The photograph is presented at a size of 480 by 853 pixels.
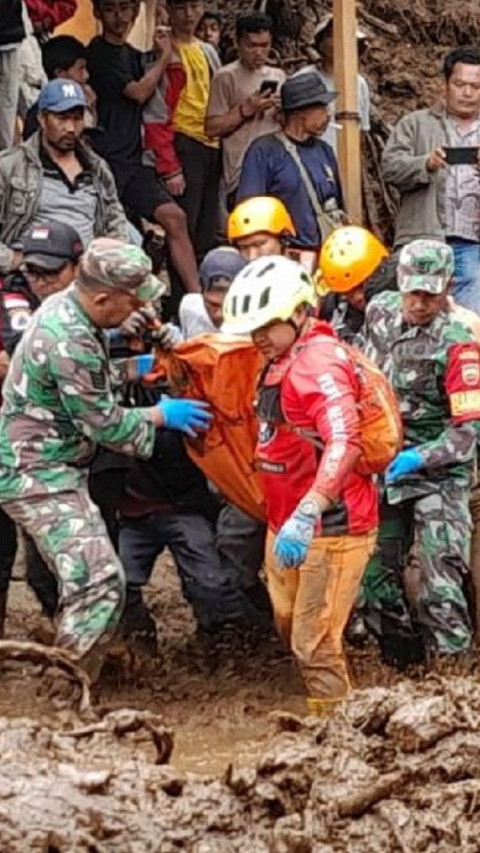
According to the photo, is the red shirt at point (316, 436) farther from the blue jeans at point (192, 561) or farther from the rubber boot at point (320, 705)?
the blue jeans at point (192, 561)

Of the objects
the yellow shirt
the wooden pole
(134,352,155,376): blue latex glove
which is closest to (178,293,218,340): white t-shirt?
(134,352,155,376): blue latex glove

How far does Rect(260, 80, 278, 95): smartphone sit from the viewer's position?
1279cm

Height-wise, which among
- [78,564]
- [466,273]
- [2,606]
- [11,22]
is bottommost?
[2,606]

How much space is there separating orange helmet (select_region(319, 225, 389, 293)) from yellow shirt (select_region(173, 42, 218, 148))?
302cm

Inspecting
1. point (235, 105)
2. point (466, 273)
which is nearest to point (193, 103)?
point (235, 105)

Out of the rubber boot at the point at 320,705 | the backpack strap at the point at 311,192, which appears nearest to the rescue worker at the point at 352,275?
the backpack strap at the point at 311,192

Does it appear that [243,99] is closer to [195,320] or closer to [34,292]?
[195,320]

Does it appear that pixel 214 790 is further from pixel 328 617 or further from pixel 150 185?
pixel 150 185

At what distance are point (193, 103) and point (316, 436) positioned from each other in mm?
5297

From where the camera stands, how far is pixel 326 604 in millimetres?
8727

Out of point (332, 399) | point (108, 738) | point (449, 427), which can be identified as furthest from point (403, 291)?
point (108, 738)

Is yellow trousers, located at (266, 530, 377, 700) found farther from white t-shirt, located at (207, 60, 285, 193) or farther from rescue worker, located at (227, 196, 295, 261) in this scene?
white t-shirt, located at (207, 60, 285, 193)

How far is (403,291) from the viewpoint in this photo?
955 cm

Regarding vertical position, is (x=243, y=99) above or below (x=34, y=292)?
above
